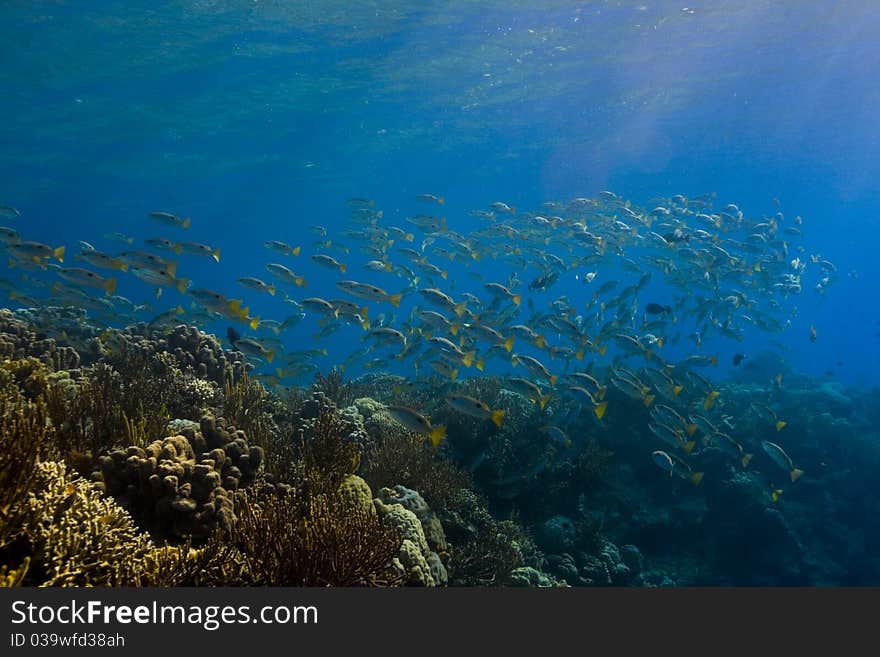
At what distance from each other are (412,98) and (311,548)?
1240 inches

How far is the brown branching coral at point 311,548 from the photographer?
12.5 ft

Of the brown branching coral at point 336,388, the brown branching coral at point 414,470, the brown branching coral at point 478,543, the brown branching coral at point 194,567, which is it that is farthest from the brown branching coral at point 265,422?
the brown branching coral at point 336,388

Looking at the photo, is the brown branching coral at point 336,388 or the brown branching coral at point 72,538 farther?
the brown branching coral at point 336,388

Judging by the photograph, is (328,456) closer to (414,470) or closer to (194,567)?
(414,470)

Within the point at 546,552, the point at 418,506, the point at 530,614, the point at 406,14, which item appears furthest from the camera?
the point at 406,14

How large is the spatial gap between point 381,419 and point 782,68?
1276 inches

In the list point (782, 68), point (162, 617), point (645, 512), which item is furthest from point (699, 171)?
point (162, 617)

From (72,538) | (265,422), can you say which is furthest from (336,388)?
(72,538)

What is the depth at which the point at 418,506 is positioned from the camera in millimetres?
7129

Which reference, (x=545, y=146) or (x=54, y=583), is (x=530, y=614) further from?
(x=545, y=146)

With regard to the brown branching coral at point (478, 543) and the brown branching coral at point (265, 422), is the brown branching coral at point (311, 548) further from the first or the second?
the brown branching coral at point (478, 543)

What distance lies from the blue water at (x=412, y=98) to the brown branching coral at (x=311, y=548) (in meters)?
22.0

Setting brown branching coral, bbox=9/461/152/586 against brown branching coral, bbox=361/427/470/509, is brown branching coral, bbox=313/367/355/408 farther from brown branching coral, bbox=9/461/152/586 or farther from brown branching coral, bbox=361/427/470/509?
brown branching coral, bbox=9/461/152/586

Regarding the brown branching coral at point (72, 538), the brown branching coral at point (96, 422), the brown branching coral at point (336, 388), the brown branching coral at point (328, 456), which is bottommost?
the brown branching coral at point (336, 388)
